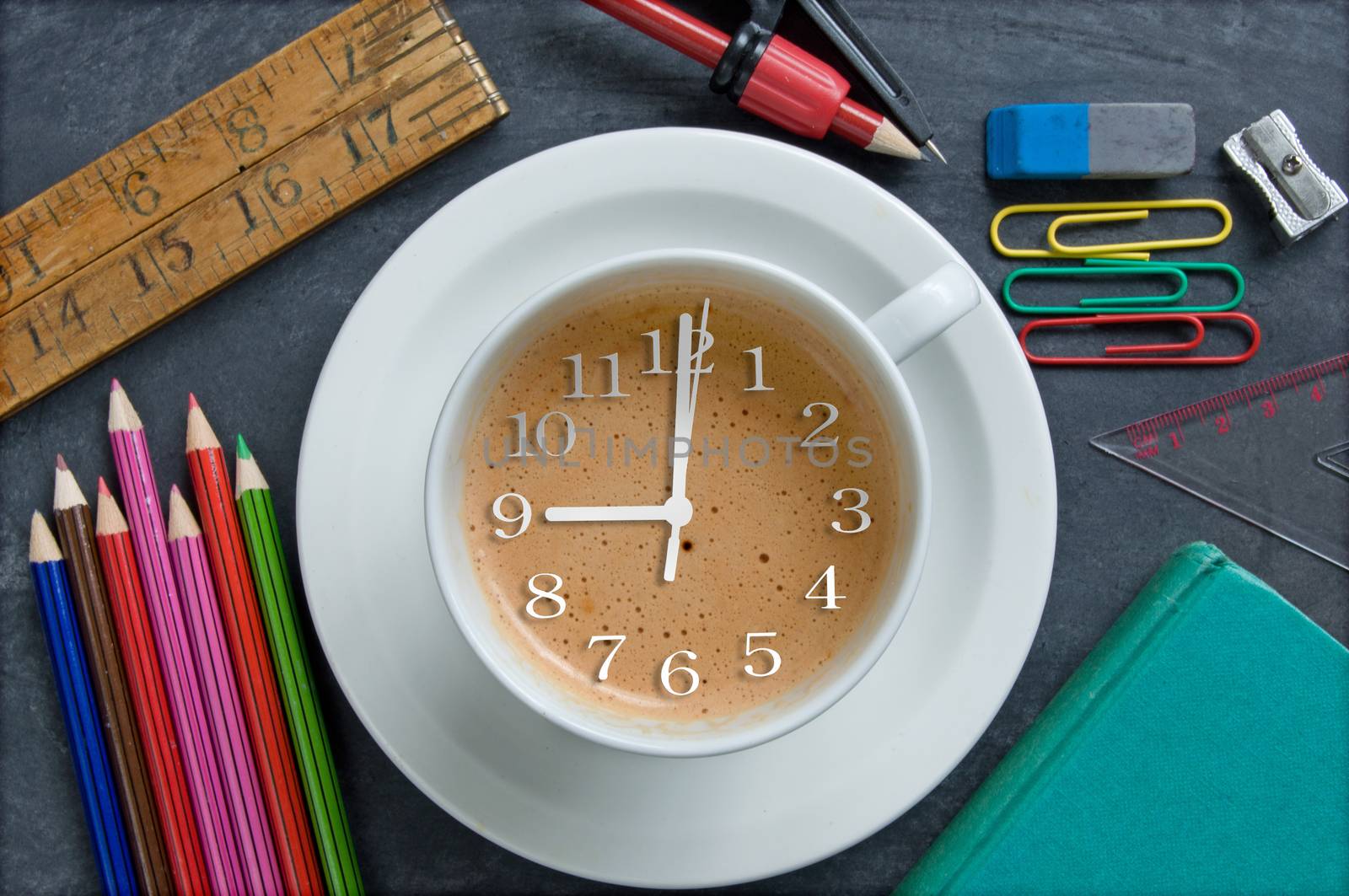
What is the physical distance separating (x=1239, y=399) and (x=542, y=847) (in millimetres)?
1297

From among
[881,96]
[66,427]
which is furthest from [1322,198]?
[66,427]

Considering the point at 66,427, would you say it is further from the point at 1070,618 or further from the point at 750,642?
the point at 1070,618

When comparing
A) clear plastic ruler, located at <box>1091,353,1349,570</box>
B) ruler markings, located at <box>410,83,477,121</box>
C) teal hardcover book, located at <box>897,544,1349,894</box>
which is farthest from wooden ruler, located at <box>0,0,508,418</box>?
teal hardcover book, located at <box>897,544,1349,894</box>

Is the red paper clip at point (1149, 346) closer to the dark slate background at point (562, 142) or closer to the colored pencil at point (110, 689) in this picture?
the dark slate background at point (562, 142)

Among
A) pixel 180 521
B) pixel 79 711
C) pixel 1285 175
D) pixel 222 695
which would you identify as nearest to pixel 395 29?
pixel 180 521

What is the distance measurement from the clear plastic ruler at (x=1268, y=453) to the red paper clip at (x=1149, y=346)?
0.24ft

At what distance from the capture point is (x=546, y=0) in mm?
1500

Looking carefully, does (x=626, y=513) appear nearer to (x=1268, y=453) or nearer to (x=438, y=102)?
(x=438, y=102)

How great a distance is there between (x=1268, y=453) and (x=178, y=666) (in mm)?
1764

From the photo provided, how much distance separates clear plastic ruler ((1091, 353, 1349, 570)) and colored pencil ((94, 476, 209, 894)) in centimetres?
153

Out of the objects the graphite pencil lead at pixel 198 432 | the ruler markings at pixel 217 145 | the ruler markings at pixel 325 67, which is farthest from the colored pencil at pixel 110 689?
the ruler markings at pixel 325 67

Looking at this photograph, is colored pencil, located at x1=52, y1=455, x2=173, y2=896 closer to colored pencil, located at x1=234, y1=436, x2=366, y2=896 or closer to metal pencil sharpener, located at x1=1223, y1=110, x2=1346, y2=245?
colored pencil, located at x1=234, y1=436, x2=366, y2=896

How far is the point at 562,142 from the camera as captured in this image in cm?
150

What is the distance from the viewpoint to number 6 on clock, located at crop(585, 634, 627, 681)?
3.82ft
